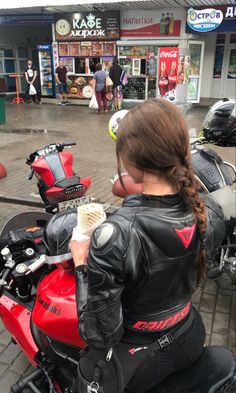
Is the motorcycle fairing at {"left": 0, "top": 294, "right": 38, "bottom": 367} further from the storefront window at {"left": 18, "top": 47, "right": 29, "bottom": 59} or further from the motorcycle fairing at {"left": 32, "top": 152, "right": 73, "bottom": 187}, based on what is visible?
the storefront window at {"left": 18, "top": 47, "right": 29, "bottom": 59}

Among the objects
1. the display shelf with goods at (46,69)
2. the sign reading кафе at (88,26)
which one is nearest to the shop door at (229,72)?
the sign reading кафе at (88,26)

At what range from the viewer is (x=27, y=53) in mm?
22781

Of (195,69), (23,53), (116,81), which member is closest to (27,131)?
(116,81)

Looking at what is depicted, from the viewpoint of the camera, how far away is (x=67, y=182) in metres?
2.89

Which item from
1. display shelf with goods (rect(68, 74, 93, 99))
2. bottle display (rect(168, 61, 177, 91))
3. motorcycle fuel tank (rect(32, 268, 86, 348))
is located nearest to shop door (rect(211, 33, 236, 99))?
bottle display (rect(168, 61, 177, 91))

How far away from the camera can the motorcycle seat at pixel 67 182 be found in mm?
2869

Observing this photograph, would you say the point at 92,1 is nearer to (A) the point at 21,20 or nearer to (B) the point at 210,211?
(A) the point at 21,20

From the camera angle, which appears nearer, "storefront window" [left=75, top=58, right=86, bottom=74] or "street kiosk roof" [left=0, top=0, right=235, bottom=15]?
"street kiosk roof" [left=0, top=0, right=235, bottom=15]

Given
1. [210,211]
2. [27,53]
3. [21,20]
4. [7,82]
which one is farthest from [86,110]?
[210,211]

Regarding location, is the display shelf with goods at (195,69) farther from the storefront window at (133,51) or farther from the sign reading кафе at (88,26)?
the sign reading кафе at (88,26)

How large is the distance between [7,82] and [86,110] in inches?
305

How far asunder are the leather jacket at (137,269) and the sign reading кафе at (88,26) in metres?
16.2

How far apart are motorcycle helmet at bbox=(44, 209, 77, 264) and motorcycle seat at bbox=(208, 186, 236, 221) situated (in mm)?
1218

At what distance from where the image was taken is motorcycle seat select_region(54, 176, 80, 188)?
2.87 m
